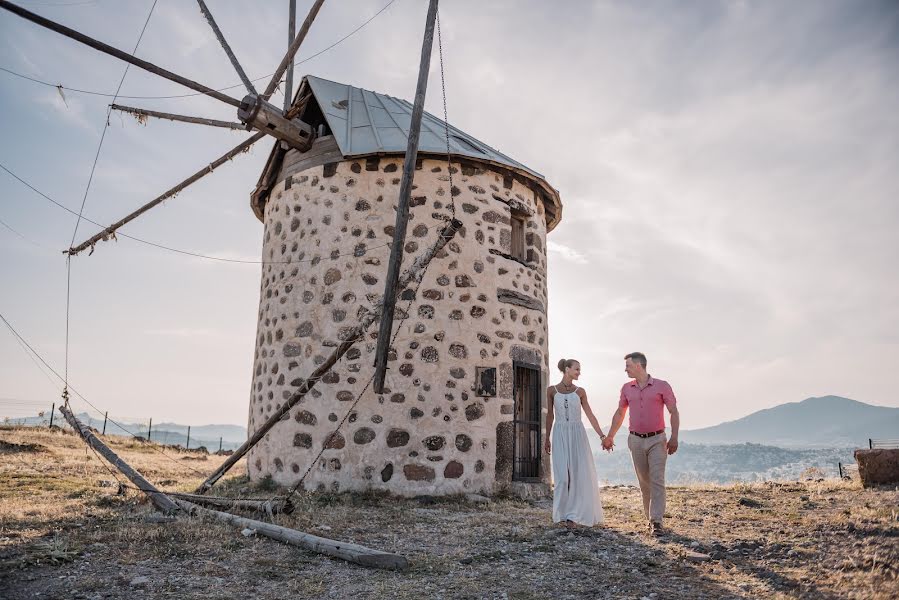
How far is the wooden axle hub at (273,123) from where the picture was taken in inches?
362

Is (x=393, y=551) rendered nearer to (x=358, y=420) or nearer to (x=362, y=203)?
(x=358, y=420)

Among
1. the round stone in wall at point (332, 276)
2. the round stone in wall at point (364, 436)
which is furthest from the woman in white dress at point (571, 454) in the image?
the round stone in wall at point (332, 276)

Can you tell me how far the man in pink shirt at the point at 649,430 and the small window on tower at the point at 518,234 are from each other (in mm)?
3881

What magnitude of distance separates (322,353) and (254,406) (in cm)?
196

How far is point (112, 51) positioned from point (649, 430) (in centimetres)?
800

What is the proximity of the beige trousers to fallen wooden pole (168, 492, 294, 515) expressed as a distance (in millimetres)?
3781

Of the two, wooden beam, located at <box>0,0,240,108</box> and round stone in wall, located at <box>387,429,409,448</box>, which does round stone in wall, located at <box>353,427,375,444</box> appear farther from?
wooden beam, located at <box>0,0,240,108</box>

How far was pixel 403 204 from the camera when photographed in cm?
775

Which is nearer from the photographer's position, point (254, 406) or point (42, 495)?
point (42, 495)

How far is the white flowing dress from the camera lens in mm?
6918

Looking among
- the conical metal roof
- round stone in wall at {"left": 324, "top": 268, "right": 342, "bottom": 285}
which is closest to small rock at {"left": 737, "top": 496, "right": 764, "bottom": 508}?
the conical metal roof

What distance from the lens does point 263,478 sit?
9219mm

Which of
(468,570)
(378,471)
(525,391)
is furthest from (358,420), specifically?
(468,570)

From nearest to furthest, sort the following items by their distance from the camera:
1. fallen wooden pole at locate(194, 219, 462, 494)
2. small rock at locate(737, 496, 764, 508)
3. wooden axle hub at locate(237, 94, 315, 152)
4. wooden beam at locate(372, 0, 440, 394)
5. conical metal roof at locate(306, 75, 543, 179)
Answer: fallen wooden pole at locate(194, 219, 462, 494), wooden beam at locate(372, 0, 440, 394), small rock at locate(737, 496, 764, 508), wooden axle hub at locate(237, 94, 315, 152), conical metal roof at locate(306, 75, 543, 179)
